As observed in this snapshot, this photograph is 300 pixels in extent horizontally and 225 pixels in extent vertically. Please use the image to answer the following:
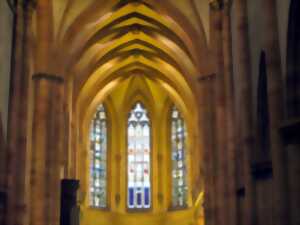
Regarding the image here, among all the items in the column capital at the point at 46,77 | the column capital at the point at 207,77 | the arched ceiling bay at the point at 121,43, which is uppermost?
the arched ceiling bay at the point at 121,43

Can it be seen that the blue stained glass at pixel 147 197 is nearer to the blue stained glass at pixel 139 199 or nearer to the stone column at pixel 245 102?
the blue stained glass at pixel 139 199

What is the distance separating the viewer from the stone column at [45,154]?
23538mm

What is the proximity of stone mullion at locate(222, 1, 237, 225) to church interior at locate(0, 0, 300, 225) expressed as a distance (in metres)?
0.04

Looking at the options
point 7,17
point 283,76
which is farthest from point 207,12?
A: point 283,76

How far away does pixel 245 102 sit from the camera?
16.5 meters

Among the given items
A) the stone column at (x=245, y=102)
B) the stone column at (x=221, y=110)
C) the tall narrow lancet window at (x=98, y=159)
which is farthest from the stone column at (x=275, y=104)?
the tall narrow lancet window at (x=98, y=159)

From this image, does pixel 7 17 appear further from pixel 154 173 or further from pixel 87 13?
pixel 154 173

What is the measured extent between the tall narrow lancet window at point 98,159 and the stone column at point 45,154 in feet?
39.6

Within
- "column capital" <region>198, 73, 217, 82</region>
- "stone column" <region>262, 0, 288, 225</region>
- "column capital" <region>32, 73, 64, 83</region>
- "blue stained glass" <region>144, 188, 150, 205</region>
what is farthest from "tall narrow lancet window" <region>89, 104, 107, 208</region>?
"stone column" <region>262, 0, 288, 225</region>

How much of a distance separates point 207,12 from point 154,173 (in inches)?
547

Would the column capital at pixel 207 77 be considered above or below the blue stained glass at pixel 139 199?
above

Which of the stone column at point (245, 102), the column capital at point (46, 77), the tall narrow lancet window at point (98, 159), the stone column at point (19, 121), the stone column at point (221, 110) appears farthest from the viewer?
the tall narrow lancet window at point (98, 159)

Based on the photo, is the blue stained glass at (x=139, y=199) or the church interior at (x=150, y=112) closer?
the church interior at (x=150, y=112)

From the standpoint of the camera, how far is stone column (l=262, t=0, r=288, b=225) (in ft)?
43.4
